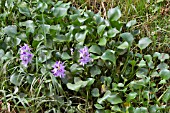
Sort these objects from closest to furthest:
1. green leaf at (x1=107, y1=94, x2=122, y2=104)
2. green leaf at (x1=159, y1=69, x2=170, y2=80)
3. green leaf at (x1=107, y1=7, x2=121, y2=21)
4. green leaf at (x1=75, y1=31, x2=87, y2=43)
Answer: green leaf at (x1=107, y1=94, x2=122, y2=104), green leaf at (x1=159, y1=69, x2=170, y2=80), green leaf at (x1=75, y1=31, x2=87, y2=43), green leaf at (x1=107, y1=7, x2=121, y2=21)

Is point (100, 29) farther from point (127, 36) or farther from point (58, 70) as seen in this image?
point (58, 70)

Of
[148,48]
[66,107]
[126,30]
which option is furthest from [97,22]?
[66,107]

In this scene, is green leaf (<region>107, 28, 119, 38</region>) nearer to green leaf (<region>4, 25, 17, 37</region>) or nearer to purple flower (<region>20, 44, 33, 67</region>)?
purple flower (<region>20, 44, 33, 67</region>)

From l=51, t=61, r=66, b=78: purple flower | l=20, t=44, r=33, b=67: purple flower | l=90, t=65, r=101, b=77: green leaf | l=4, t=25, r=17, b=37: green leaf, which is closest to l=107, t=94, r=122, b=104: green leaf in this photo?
l=90, t=65, r=101, b=77: green leaf

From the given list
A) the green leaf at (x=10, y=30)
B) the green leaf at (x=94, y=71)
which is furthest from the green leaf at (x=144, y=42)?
the green leaf at (x=10, y=30)

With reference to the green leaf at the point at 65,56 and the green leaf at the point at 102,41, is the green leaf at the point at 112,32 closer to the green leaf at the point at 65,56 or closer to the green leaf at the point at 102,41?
the green leaf at the point at 102,41

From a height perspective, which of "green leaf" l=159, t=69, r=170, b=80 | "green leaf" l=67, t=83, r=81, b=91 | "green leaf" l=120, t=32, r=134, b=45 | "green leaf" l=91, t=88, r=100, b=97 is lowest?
"green leaf" l=91, t=88, r=100, b=97

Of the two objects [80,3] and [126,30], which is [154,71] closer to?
[126,30]

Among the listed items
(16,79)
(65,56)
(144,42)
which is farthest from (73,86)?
(144,42)
